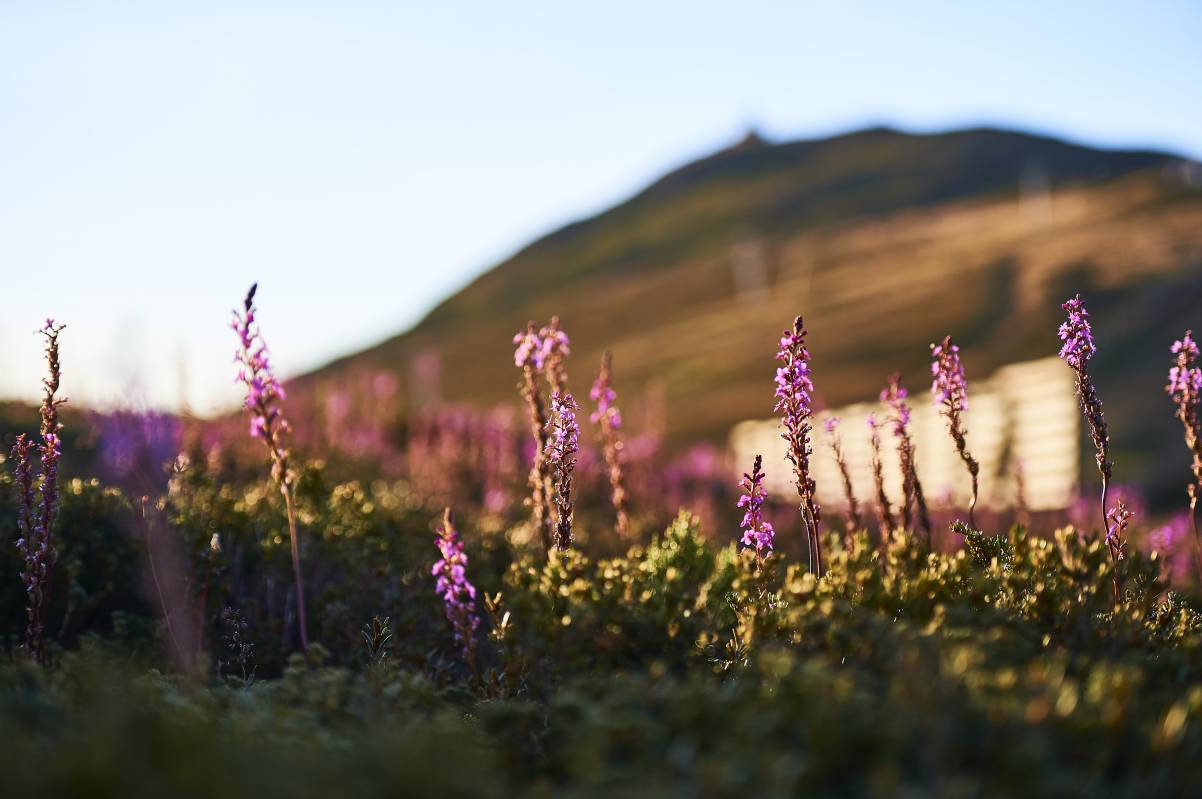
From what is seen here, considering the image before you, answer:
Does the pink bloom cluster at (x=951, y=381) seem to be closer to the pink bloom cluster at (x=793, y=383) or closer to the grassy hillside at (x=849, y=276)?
the pink bloom cluster at (x=793, y=383)

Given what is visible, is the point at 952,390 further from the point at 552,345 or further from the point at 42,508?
the point at 42,508

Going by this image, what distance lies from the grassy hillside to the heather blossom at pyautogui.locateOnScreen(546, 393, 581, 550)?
9.56 metres

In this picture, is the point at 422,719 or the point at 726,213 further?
the point at 726,213

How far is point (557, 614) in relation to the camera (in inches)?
207

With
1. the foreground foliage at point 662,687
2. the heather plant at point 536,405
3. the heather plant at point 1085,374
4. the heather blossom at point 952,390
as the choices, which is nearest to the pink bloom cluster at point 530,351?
the heather plant at point 536,405

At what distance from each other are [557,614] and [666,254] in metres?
108

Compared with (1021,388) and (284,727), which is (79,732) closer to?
(284,727)

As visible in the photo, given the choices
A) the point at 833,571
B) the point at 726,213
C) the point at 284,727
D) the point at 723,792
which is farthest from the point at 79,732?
the point at 726,213

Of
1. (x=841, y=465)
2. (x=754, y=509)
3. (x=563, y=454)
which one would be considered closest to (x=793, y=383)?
(x=754, y=509)

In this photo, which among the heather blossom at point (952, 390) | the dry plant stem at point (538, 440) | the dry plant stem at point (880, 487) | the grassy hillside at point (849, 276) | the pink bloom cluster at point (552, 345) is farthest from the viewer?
the grassy hillside at point (849, 276)

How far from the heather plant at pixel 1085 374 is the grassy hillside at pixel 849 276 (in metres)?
9.80

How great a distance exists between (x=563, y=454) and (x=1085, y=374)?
2.73 m

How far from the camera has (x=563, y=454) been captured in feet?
18.6

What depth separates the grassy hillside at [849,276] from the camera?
43.4 metres
